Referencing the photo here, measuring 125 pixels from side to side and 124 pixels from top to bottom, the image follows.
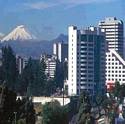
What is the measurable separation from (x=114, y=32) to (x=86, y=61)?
1944 inches

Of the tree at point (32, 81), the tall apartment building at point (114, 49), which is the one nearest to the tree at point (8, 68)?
the tree at point (32, 81)

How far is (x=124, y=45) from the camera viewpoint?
186000 millimetres

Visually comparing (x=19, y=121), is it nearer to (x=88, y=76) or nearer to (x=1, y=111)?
(x=1, y=111)

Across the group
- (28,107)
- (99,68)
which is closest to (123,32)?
(99,68)

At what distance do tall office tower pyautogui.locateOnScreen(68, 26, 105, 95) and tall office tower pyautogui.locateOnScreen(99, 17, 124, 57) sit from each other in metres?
32.9

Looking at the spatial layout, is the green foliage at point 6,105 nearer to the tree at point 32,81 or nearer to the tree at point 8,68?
the tree at point 8,68

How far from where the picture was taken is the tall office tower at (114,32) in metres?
178

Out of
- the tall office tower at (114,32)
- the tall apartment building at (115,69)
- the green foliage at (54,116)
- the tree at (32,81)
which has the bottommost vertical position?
the green foliage at (54,116)

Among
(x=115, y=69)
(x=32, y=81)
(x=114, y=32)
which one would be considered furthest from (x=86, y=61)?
(x=114, y=32)

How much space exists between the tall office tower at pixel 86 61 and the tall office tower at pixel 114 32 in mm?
32910

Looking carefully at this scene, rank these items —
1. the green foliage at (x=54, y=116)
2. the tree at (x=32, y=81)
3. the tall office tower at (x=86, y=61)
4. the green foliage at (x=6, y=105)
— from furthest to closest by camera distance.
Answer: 1. the tall office tower at (x=86, y=61)
2. the tree at (x=32, y=81)
3. the green foliage at (x=54, y=116)
4. the green foliage at (x=6, y=105)

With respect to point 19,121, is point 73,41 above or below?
above

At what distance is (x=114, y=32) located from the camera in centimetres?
18225

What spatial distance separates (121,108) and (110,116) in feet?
35.4
